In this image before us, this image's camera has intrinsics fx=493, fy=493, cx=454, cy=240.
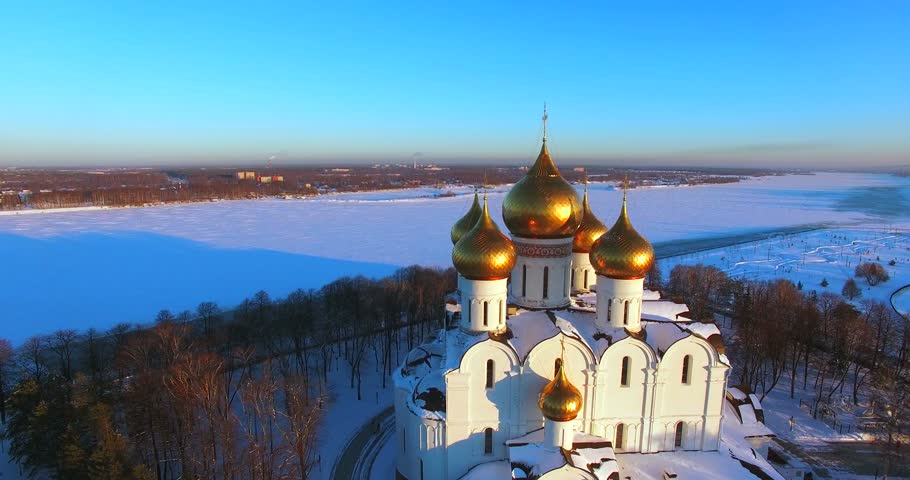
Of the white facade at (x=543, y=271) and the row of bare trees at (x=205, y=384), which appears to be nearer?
the row of bare trees at (x=205, y=384)

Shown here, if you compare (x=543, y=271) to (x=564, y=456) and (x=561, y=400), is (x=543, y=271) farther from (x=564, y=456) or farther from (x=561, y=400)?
(x=564, y=456)

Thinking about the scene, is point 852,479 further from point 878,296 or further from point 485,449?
point 878,296

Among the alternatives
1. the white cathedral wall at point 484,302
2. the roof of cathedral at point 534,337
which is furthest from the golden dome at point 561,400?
the white cathedral wall at point 484,302

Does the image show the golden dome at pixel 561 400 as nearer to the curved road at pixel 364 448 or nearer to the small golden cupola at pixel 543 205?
the small golden cupola at pixel 543 205

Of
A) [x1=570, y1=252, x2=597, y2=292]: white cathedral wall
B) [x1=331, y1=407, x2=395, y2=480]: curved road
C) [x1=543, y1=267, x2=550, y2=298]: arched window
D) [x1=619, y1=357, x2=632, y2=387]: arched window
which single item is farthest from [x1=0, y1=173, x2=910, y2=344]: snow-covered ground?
[x1=619, y1=357, x2=632, y2=387]: arched window

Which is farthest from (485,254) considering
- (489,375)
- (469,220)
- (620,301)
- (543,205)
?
(469,220)

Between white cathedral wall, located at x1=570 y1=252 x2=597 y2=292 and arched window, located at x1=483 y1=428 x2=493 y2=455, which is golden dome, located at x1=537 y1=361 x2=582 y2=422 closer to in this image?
arched window, located at x1=483 y1=428 x2=493 y2=455
